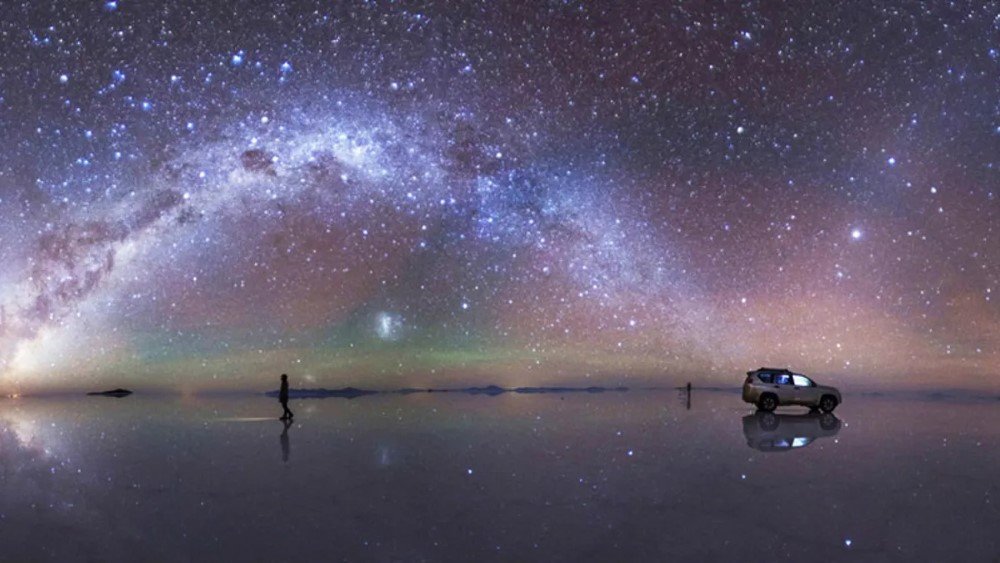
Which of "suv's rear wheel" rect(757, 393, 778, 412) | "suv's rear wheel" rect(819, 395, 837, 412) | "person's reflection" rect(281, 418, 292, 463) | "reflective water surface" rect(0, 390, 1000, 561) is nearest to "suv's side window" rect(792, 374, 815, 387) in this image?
"suv's rear wheel" rect(819, 395, 837, 412)

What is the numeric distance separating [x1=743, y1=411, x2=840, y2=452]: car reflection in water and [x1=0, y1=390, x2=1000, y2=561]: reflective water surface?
0.67 ft

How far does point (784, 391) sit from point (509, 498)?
19.3 m

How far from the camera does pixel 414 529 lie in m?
7.39

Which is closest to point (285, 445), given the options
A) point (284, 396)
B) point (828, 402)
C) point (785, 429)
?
point (284, 396)

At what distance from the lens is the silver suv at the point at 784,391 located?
25109 millimetres

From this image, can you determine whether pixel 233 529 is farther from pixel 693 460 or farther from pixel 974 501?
pixel 974 501

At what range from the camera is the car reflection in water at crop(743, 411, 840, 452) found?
14.6 meters

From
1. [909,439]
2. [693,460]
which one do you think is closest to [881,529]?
[693,460]

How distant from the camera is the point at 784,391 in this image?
989 inches

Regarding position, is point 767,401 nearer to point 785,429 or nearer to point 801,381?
point 801,381

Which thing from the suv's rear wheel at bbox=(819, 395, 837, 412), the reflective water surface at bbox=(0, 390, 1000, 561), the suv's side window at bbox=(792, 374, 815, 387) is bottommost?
the suv's rear wheel at bbox=(819, 395, 837, 412)

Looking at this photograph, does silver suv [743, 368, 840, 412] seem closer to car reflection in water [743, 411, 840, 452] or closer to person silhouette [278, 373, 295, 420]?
car reflection in water [743, 411, 840, 452]

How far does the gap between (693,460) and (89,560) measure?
9364 millimetres

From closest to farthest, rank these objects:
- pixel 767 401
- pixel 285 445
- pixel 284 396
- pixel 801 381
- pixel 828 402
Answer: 1. pixel 285 445
2. pixel 284 396
3. pixel 767 401
4. pixel 801 381
5. pixel 828 402
